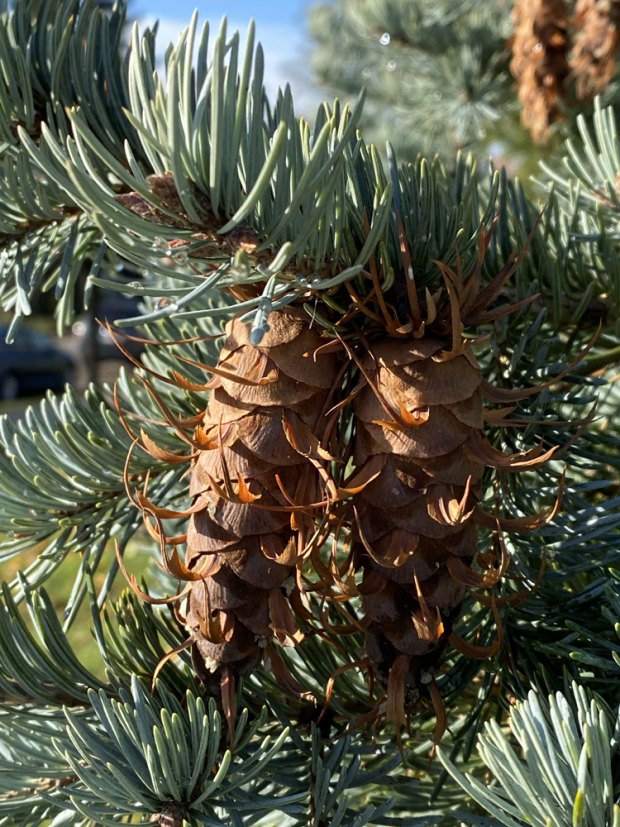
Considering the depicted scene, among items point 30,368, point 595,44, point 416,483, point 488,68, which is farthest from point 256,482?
point 30,368

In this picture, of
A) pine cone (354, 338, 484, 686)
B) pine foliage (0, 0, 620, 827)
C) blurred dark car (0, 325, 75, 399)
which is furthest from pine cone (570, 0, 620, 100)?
blurred dark car (0, 325, 75, 399)

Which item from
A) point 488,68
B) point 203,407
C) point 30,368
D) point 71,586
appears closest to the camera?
point 203,407

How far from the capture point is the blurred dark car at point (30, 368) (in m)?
8.14

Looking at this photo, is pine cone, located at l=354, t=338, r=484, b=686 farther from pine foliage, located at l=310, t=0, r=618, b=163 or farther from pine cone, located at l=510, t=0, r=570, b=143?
pine cone, located at l=510, t=0, r=570, b=143

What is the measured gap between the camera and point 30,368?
27.9 ft

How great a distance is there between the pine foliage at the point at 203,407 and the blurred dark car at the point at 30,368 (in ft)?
25.8

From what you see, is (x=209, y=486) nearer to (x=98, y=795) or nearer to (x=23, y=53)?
(x=98, y=795)

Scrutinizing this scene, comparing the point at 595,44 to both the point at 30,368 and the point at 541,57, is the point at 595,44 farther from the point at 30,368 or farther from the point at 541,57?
the point at 30,368

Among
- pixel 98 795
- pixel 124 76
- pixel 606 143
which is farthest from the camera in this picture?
pixel 606 143

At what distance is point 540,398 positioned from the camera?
46cm

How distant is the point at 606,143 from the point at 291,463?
0.37 metres

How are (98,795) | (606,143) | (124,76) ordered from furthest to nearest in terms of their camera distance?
(606,143) → (124,76) → (98,795)

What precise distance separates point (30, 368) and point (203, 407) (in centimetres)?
848

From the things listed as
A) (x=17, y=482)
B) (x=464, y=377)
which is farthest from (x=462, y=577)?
(x=17, y=482)
